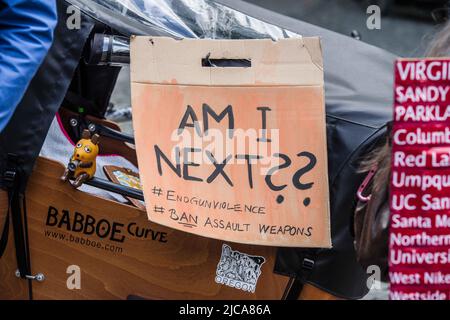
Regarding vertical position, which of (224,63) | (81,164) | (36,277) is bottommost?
(36,277)

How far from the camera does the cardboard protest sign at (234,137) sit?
2.42 meters

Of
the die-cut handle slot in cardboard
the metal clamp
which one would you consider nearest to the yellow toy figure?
the metal clamp

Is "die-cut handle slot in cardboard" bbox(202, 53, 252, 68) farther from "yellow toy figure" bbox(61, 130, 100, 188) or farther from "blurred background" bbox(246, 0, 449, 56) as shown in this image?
"blurred background" bbox(246, 0, 449, 56)

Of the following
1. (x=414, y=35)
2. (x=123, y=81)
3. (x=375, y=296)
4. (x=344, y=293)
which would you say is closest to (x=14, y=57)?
(x=344, y=293)

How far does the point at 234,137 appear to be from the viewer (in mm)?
2455

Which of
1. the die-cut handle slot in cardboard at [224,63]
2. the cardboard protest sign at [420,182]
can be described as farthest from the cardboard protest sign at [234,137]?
the cardboard protest sign at [420,182]

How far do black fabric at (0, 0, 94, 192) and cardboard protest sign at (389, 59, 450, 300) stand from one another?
3.80 feet

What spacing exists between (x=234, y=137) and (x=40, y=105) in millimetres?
675

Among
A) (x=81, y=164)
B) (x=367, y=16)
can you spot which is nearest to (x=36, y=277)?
(x=81, y=164)

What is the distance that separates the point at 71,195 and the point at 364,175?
98 cm

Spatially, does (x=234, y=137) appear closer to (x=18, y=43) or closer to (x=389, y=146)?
(x=389, y=146)

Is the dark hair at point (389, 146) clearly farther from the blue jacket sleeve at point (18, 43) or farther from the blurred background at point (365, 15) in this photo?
the blurred background at point (365, 15)

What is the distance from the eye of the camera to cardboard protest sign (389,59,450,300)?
1978mm

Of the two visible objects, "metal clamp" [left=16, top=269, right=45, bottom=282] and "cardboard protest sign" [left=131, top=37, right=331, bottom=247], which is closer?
"cardboard protest sign" [left=131, top=37, right=331, bottom=247]
